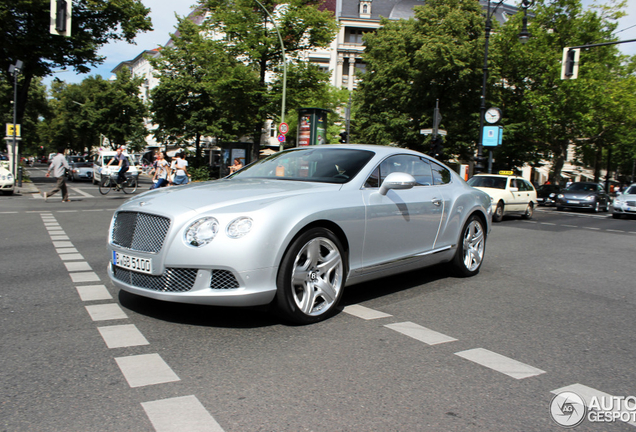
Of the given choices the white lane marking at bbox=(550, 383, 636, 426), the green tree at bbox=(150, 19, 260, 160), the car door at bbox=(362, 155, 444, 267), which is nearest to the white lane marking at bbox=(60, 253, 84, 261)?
the car door at bbox=(362, 155, 444, 267)

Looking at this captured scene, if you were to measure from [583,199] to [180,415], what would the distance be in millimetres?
28953

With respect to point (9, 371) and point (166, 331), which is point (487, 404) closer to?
point (166, 331)

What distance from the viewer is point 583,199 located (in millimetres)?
28156

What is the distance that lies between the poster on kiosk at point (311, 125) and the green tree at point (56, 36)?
1276 centimetres

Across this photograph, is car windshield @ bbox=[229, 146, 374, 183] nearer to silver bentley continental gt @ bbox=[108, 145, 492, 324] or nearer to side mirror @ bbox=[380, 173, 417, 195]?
silver bentley continental gt @ bbox=[108, 145, 492, 324]

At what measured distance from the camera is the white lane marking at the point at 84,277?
605 centimetres

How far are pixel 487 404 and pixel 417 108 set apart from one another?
1409 inches

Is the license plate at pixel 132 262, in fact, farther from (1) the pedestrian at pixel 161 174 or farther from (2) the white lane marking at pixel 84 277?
(1) the pedestrian at pixel 161 174

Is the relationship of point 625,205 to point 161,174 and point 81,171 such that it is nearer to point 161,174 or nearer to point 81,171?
point 161,174

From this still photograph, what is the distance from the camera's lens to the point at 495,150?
37.7 m

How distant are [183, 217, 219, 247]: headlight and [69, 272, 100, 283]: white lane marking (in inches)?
97.5

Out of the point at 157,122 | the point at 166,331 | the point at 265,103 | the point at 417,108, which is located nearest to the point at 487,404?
the point at 166,331

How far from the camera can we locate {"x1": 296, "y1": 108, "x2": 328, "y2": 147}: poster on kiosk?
24.8 m

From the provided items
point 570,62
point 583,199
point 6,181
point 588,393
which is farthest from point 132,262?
point 583,199
